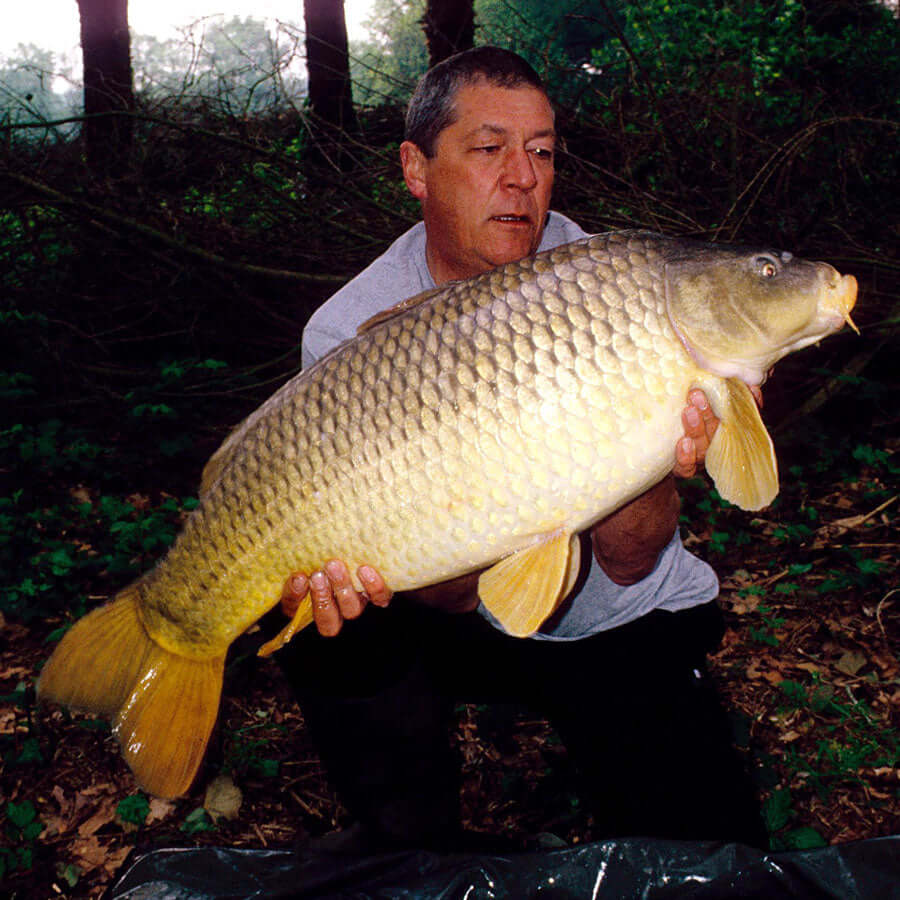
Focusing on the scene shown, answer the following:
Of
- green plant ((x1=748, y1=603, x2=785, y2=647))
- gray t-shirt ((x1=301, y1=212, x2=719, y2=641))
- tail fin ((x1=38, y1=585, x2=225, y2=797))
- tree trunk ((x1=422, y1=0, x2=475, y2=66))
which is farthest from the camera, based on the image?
tree trunk ((x1=422, y1=0, x2=475, y2=66))

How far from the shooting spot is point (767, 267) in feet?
3.49

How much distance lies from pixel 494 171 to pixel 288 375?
2379 mm

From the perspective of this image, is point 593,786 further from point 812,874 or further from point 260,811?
point 260,811

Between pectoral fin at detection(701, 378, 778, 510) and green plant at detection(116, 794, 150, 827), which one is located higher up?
pectoral fin at detection(701, 378, 778, 510)

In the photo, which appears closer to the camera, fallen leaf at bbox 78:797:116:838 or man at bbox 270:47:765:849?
man at bbox 270:47:765:849

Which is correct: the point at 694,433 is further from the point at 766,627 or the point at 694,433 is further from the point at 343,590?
the point at 766,627

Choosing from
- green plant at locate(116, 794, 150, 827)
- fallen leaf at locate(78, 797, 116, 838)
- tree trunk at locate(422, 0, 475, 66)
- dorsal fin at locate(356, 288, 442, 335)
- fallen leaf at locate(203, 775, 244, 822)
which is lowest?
fallen leaf at locate(78, 797, 116, 838)

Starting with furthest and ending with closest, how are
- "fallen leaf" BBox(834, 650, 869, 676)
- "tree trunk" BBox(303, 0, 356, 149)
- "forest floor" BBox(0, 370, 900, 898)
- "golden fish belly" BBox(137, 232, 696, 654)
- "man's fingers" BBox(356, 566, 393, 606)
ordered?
1. "tree trunk" BBox(303, 0, 356, 149)
2. "fallen leaf" BBox(834, 650, 869, 676)
3. "forest floor" BBox(0, 370, 900, 898)
4. "man's fingers" BBox(356, 566, 393, 606)
5. "golden fish belly" BBox(137, 232, 696, 654)

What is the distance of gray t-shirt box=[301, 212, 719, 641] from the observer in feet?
5.16

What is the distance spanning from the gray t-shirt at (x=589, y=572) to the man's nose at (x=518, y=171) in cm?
22

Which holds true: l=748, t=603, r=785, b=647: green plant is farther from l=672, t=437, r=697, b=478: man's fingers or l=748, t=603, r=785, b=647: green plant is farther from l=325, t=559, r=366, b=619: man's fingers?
l=325, t=559, r=366, b=619: man's fingers

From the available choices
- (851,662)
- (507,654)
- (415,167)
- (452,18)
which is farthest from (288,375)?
(452,18)

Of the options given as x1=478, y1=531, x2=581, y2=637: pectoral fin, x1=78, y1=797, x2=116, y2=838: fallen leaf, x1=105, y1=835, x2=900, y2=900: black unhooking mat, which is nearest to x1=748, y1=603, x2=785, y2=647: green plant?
x1=105, y1=835, x2=900, y2=900: black unhooking mat

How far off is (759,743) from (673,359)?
1.27m
